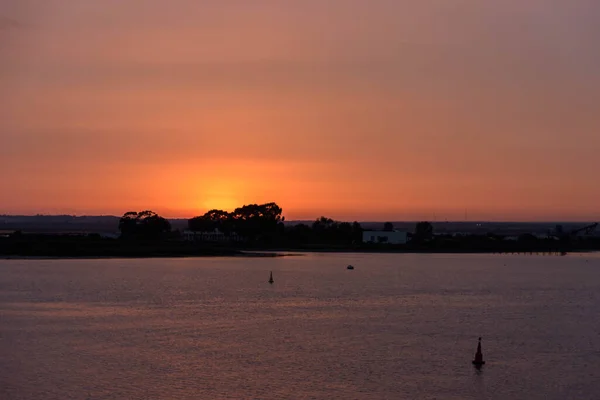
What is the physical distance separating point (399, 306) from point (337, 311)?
8.15m

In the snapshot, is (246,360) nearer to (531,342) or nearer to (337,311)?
(531,342)

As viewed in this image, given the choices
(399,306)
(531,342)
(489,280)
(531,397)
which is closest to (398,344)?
(531,342)

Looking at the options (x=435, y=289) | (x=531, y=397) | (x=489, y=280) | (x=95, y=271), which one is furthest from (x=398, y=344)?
(x=95, y=271)

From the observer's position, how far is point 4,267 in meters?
135

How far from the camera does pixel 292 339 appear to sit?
56250mm

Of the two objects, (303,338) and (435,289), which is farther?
(435,289)

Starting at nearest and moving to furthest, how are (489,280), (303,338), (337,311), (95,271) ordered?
(303,338), (337,311), (489,280), (95,271)

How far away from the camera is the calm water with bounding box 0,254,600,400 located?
41.6 meters

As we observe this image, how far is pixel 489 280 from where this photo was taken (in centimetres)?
12088

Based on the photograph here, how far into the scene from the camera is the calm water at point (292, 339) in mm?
41625

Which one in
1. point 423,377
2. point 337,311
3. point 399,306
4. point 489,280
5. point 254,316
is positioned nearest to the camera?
point 423,377

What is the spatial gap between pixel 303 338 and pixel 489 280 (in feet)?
227

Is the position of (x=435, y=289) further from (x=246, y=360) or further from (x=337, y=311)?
(x=246, y=360)

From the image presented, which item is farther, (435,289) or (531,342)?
(435,289)
